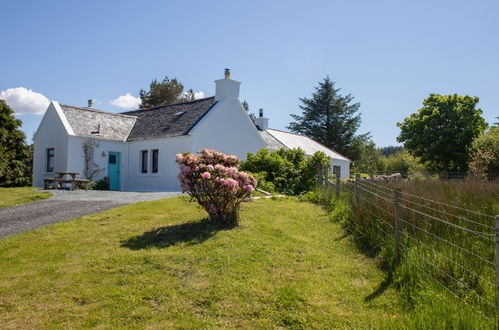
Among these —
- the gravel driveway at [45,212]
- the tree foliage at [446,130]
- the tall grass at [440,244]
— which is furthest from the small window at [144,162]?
the tree foliage at [446,130]

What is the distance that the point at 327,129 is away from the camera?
50625 millimetres

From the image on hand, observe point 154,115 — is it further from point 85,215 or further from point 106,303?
point 106,303

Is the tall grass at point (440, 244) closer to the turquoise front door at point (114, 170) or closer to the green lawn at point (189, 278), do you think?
the green lawn at point (189, 278)

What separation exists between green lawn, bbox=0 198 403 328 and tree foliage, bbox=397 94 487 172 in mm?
24343

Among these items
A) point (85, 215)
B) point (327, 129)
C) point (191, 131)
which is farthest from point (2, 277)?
point (327, 129)

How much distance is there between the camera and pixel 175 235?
7.82 meters

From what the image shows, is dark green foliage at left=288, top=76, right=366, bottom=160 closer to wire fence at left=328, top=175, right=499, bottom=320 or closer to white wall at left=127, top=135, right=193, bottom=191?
white wall at left=127, top=135, right=193, bottom=191

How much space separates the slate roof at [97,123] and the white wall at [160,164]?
1330 millimetres

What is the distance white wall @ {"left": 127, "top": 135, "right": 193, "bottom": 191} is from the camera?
19953 mm

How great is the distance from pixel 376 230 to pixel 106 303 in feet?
15.6

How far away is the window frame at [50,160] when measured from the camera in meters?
22.1

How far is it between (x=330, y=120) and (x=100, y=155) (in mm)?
35167

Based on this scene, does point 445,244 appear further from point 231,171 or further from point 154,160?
point 154,160

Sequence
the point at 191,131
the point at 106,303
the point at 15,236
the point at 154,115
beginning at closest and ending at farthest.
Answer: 1. the point at 106,303
2. the point at 15,236
3. the point at 191,131
4. the point at 154,115
